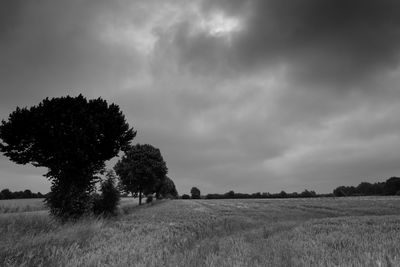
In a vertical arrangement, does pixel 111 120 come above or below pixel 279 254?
above

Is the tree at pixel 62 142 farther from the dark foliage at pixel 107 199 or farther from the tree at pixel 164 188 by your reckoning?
the tree at pixel 164 188

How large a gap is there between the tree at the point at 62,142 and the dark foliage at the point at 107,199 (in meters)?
5.48

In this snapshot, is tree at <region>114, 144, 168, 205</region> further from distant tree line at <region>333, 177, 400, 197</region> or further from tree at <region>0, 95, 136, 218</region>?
distant tree line at <region>333, 177, 400, 197</region>

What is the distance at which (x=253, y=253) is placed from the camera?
771cm

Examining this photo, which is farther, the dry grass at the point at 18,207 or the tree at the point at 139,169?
the tree at the point at 139,169

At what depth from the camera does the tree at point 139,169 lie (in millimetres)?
52312

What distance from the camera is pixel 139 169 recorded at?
52.2 m

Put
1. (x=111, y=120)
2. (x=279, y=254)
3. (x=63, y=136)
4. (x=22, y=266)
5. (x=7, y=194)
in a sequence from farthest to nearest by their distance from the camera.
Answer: (x=7, y=194) → (x=111, y=120) → (x=63, y=136) → (x=279, y=254) → (x=22, y=266)

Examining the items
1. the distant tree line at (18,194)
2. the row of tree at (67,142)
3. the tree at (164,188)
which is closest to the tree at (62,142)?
the row of tree at (67,142)

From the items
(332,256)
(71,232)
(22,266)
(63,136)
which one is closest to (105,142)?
(63,136)

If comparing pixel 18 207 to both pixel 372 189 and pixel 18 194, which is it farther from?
pixel 372 189

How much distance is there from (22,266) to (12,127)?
1909 cm

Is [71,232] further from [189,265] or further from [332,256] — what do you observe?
[332,256]

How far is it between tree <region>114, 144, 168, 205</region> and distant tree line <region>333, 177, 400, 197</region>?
78340 mm
